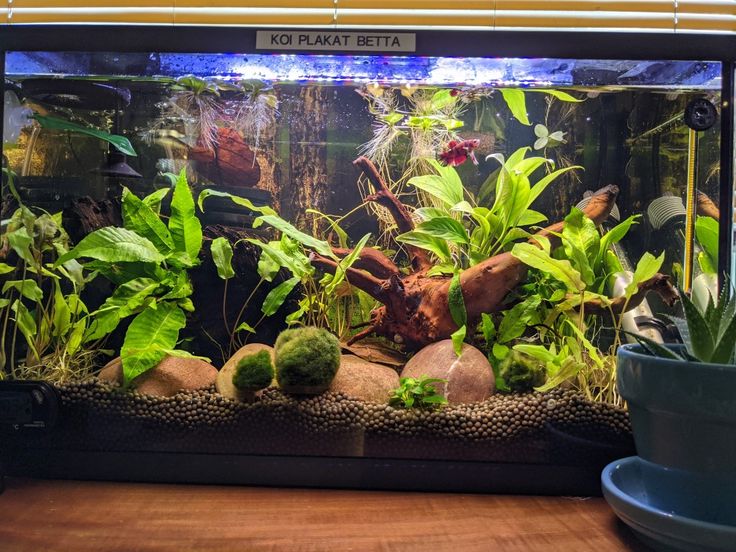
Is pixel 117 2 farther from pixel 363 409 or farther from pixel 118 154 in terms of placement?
pixel 363 409

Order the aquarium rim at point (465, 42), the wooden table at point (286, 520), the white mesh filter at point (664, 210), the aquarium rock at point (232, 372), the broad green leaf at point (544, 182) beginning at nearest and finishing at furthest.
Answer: the wooden table at point (286, 520) < the aquarium rim at point (465, 42) < the aquarium rock at point (232, 372) < the white mesh filter at point (664, 210) < the broad green leaf at point (544, 182)

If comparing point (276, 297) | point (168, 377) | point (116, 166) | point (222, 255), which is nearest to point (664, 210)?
point (276, 297)

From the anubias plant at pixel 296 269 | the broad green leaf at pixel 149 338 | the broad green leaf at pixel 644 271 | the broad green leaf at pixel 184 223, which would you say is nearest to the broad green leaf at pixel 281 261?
the anubias plant at pixel 296 269

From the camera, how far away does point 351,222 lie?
1.47 meters

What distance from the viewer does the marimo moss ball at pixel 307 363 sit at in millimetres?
1175

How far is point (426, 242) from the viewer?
139 cm

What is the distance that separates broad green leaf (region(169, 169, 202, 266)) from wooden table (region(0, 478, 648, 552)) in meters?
0.57

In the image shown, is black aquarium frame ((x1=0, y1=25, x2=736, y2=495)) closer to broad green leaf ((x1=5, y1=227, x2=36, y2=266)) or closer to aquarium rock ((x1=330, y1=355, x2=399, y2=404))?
aquarium rock ((x1=330, y1=355, x2=399, y2=404))

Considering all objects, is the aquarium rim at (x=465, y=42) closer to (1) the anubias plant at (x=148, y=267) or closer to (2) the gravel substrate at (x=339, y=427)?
(1) the anubias plant at (x=148, y=267)

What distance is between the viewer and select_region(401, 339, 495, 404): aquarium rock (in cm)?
122

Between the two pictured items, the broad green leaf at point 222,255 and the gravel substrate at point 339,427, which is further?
the broad green leaf at point 222,255

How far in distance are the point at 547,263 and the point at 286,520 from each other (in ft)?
2.55

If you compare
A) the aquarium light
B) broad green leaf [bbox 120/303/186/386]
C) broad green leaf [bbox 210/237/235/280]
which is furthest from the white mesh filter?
broad green leaf [bbox 120/303/186/386]

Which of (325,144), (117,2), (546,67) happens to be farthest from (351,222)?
(117,2)
